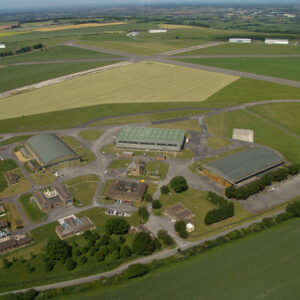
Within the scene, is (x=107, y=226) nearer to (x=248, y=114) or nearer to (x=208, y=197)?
(x=208, y=197)

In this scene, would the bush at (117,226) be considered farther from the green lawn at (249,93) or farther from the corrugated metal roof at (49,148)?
the green lawn at (249,93)

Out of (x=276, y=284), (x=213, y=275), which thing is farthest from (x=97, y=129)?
(x=276, y=284)

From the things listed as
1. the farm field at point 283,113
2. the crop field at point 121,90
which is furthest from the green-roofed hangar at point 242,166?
the crop field at point 121,90

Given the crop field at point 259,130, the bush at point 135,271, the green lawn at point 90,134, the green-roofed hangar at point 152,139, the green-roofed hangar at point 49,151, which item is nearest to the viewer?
the bush at point 135,271

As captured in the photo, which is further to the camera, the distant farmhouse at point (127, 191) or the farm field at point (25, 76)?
the farm field at point (25, 76)

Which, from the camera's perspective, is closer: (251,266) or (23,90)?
(251,266)

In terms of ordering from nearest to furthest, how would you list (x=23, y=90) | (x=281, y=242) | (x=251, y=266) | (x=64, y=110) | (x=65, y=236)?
(x=251, y=266) < (x=281, y=242) < (x=65, y=236) < (x=64, y=110) < (x=23, y=90)

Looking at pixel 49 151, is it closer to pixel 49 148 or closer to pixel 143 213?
pixel 49 148

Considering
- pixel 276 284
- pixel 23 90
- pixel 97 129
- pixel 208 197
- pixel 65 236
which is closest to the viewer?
pixel 276 284
